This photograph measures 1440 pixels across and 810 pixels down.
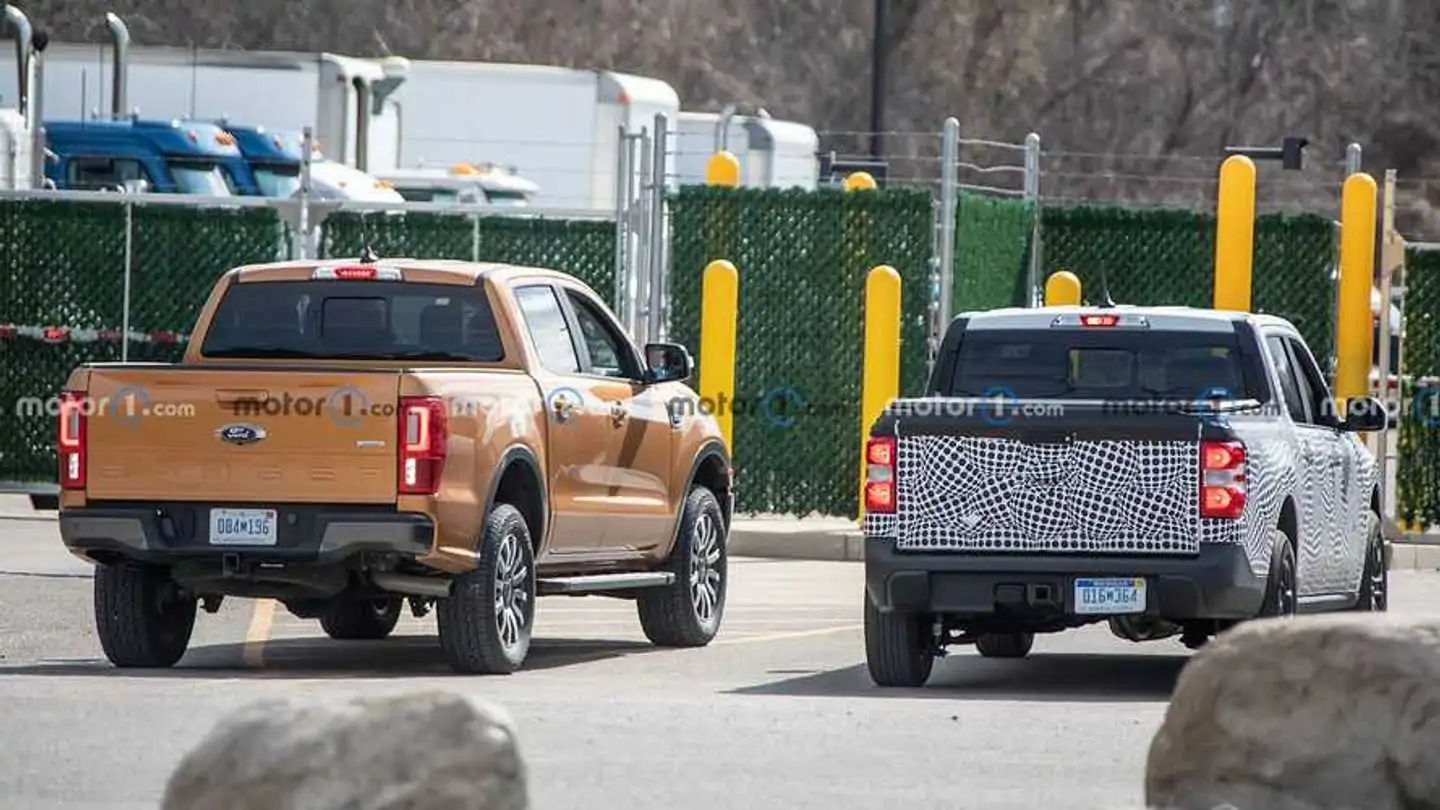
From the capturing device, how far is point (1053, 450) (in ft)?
45.8

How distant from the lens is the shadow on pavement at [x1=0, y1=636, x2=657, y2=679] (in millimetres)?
14664

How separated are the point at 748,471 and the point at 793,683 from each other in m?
9.12

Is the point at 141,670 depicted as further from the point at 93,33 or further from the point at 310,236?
the point at 93,33

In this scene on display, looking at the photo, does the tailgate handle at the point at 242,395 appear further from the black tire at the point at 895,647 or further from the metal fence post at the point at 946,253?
the metal fence post at the point at 946,253

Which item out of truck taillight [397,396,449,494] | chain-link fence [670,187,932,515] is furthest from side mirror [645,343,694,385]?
chain-link fence [670,187,932,515]

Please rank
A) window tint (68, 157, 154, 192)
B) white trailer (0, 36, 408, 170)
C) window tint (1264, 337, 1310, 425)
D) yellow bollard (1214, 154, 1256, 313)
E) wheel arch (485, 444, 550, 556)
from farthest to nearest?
1. white trailer (0, 36, 408, 170)
2. window tint (68, 157, 154, 192)
3. yellow bollard (1214, 154, 1256, 313)
4. window tint (1264, 337, 1310, 425)
5. wheel arch (485, 444, 550, 556)

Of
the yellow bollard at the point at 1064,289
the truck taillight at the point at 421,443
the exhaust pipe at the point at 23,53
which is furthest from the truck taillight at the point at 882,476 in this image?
the exhaust pipe at the point at 23,53

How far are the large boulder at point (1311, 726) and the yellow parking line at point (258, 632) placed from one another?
810 cm

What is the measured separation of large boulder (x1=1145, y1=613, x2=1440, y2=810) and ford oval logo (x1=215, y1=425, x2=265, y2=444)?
6.98 metres

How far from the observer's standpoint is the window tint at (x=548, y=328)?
15.6 m

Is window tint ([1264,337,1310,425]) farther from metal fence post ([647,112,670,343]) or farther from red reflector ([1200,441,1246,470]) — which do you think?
metal fence post ([647,112,670,343])

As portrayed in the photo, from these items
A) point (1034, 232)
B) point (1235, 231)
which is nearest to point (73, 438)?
point (1235, 231)

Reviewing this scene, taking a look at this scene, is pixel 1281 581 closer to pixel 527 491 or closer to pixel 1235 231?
pixel 527 491

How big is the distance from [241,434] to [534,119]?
2504cm
